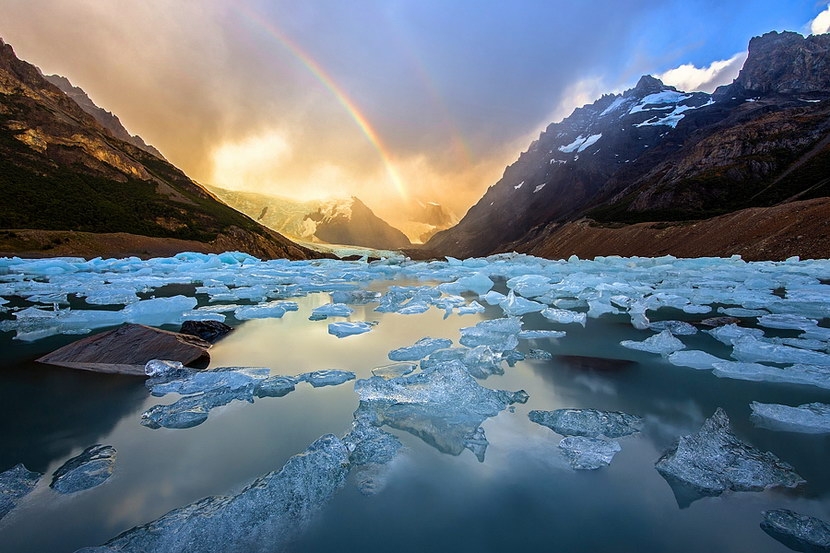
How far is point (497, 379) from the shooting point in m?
6.31

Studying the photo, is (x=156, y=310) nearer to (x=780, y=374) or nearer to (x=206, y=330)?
(x=206, y=330)

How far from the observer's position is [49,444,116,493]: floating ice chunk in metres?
3.37

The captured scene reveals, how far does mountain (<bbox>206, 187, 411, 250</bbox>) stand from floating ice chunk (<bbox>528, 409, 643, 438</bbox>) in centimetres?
15671

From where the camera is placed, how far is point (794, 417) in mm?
4512

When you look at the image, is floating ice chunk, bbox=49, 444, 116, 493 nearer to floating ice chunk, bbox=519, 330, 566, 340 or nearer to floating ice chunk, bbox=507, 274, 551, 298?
floating ice chunk, bbox=519, 330, 566, 340

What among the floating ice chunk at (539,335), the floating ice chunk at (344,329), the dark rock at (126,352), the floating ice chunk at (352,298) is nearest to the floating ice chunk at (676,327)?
the floating ice chunk at (539,335)

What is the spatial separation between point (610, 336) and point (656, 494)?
6.52m

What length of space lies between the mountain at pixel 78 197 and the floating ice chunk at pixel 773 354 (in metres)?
51.8

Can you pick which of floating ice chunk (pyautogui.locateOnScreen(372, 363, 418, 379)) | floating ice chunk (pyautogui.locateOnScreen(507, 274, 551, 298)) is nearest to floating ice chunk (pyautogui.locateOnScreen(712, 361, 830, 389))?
floating ice chunk (pyautogui.locateOnScreen(372, 363, 418, 379))

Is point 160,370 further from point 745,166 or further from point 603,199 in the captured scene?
point 603,199

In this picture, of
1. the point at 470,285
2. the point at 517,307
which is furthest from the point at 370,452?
the point at 470,285

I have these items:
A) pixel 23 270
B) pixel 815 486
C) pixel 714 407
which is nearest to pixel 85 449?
pixel 815 486

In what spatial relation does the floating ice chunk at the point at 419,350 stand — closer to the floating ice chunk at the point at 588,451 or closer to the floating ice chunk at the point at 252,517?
the floating ice chunk at the point at 588,451

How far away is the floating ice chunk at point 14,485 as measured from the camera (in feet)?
10.2
